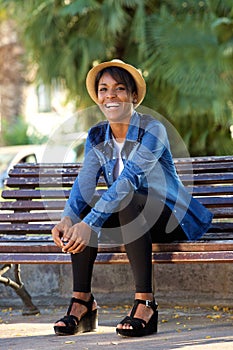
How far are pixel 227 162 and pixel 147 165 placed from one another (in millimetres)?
1140

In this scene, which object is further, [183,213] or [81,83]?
[81,83]

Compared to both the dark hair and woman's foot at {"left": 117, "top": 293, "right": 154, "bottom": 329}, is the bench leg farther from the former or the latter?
the dark hair

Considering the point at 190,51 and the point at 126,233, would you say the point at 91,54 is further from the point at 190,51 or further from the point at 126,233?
the point at 126,233

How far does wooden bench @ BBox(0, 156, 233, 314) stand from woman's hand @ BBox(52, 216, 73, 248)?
0.53 ft

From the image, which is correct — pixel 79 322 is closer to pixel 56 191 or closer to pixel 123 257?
pixel 123 257

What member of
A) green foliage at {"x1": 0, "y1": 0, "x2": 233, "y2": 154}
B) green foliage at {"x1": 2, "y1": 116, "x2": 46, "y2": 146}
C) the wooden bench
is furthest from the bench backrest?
green foliage at {"x1": 2, "y1": 116, "x2": 46, "y2": 146}

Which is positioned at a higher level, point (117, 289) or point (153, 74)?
point (153, 74)

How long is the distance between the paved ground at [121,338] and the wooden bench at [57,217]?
0.28 meters

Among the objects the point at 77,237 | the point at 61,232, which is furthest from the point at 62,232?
the point at 77,237

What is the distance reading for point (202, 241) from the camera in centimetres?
402

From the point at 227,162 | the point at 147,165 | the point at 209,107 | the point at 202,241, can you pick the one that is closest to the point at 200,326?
the point at 202,241

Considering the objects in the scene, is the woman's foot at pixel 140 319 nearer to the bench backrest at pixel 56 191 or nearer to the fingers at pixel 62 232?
the fingers at pixel 62 232

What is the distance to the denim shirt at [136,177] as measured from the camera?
393 centimetres

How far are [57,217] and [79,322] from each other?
0.94 meters
